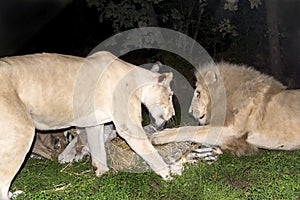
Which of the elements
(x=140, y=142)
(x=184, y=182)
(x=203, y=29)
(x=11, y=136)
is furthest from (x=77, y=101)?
(x=203, y=29)

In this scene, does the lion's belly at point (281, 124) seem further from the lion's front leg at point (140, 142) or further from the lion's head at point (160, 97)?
the lion's front leg at point (140, 142)

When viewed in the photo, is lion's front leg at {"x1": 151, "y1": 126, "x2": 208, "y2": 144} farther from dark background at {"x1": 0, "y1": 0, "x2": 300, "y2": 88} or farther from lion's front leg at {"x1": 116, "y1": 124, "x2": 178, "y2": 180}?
dark background at {"x1": 0, "y1": 0, "x2": 300, "y2": 88}

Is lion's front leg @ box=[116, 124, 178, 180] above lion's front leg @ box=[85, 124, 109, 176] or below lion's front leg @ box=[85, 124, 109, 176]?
above

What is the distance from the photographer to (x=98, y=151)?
5922 millimetres

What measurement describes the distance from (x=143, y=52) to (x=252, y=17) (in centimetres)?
271

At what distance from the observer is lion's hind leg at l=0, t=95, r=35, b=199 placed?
459 centimetres

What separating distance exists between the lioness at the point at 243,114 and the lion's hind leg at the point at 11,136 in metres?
2.01

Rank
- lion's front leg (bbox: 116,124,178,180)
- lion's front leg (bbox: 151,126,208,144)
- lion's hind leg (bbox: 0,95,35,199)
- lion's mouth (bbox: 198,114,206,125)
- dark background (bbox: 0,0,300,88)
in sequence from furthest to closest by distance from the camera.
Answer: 1. dark background (bbox: 0,0,300,88)
2. lion's mouth (bbox: 198,114,206,125)
3. lion's front leg (bbox: 151,126,208,144)
4. lion's front leg (bbox: 116,124,178,180)
5. lion's hind leg (bbox: 0,95,35,199)

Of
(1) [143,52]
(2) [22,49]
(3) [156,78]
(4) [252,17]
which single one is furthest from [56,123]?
(4) [252,17]

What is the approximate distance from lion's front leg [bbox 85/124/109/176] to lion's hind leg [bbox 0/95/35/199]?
47.0 inches

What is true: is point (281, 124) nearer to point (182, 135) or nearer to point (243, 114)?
point (243, 114)

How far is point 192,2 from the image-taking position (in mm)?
12555

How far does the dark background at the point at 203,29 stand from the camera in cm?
1128

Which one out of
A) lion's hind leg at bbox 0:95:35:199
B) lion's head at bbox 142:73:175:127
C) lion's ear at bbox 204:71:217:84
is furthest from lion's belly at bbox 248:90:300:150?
lion's hind leg at bbox 0:95:35:199
